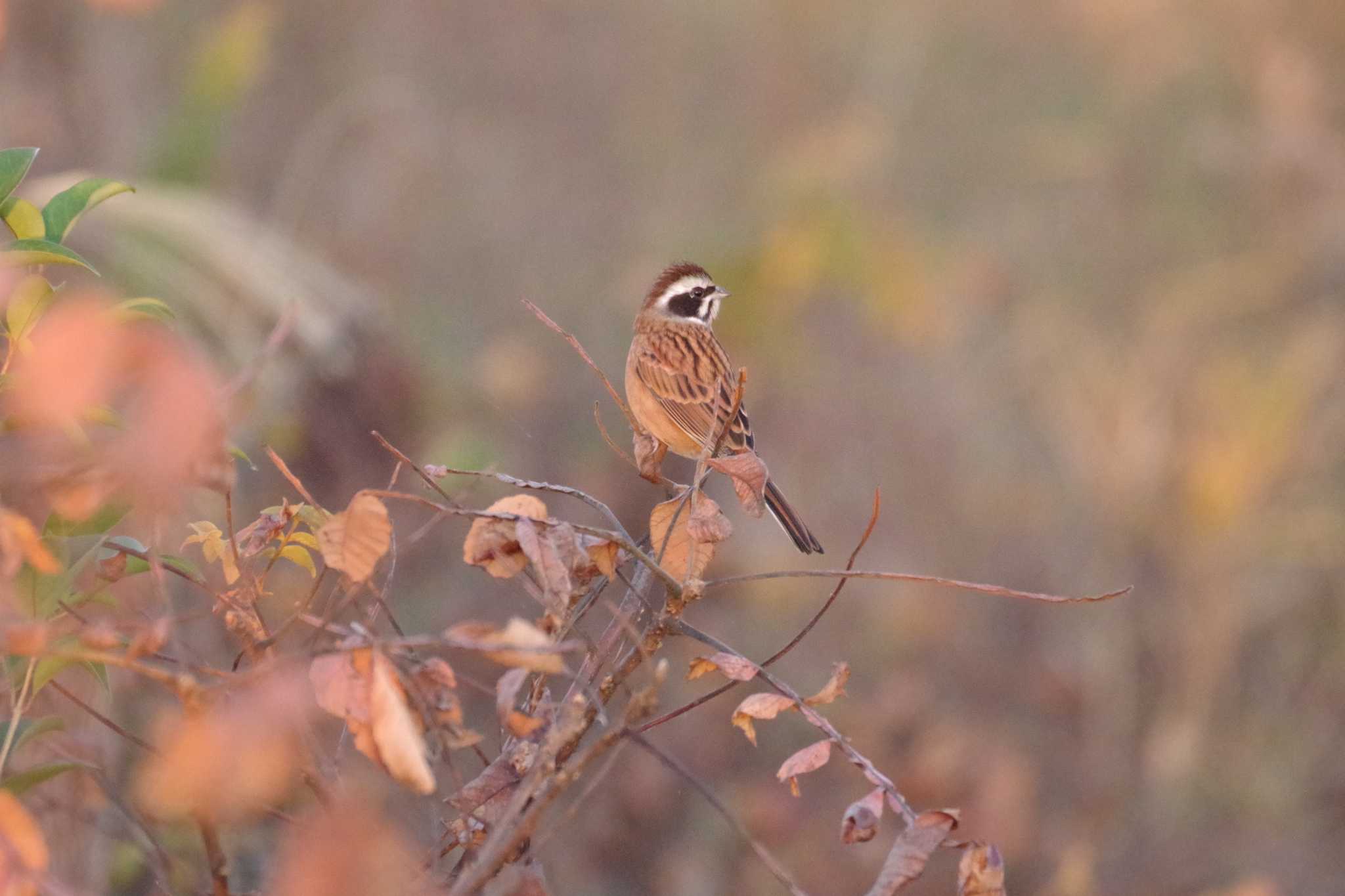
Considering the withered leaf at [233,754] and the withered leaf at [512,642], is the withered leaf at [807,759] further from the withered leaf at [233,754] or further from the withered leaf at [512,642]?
the withered leaf at [233,754]

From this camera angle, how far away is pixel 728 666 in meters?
1.62

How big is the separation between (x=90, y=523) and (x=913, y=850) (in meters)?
1.04

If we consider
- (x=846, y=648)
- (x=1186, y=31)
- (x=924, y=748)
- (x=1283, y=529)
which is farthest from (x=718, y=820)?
(x=1186, y=31)

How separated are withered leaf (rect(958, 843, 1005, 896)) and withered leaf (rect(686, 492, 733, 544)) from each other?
49 cm

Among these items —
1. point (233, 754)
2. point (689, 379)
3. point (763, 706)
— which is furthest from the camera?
point (689, 379)

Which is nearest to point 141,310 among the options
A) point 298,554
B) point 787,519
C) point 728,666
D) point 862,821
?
point 298,554

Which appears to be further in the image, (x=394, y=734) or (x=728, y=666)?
(x=728, y=666)

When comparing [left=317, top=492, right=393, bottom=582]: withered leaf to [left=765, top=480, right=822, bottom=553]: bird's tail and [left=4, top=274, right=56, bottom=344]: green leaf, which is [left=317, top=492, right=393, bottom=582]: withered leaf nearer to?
[left=4, top=274, right=56, bottom=344]: green leaf

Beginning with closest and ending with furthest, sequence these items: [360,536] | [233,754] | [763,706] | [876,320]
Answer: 1. [233,754]
2. [360,536]
3. [763,706]
4. [876,320]

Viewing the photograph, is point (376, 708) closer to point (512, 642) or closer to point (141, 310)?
point (512, 642)

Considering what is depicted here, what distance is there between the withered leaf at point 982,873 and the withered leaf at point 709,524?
0.49 meters

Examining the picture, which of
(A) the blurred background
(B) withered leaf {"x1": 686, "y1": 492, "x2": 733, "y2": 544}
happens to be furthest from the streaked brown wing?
(B) withered leaf {"x1": 686, "y1": 492, "x2": 733, "y2": 544}

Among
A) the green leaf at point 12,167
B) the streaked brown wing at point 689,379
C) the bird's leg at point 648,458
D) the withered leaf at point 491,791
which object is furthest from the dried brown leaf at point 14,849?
the streaked brown wing at point 689,379

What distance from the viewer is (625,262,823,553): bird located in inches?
145
